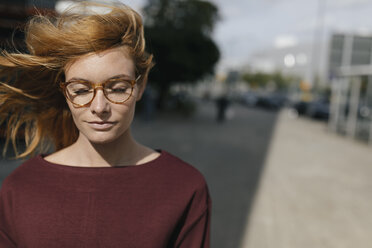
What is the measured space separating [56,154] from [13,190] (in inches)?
8.2

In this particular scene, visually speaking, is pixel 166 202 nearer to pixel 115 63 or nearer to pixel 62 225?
pixel 62 225

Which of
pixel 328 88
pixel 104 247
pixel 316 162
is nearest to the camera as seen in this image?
pixel 104 247

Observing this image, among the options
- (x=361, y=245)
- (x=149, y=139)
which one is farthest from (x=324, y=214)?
(x=149, y=139)

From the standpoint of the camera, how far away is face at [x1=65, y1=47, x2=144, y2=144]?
119cm

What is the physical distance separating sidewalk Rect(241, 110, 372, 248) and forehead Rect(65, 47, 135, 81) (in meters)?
3.33

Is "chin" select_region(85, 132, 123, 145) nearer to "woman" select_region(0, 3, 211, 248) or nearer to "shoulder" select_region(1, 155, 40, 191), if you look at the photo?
"woman" select_region(0, 3, 211, 248)

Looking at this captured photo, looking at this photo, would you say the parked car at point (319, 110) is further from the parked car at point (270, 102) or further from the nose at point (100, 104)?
the nose at point (100, 104)

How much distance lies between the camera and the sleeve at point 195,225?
1.29 m

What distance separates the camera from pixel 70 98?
4.07 feet

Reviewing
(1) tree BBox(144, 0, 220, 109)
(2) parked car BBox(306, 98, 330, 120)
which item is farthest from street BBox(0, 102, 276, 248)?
(2) parked car BBox(306, 98, 330, 120)

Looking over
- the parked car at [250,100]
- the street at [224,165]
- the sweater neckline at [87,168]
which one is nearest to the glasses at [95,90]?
the sweater neckline at [87,168]

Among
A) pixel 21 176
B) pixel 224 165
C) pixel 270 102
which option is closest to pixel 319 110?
pixel 270 102

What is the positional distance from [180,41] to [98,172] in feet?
54.0

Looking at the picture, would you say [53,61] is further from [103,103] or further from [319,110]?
[319,110]
